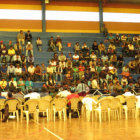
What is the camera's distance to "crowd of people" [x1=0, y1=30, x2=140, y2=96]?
1841 centimetres

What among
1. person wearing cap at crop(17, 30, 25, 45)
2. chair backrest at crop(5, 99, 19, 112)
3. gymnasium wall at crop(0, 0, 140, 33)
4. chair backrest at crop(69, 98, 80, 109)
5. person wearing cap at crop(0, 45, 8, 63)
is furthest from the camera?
gymnasium wall at crop(0, 0, 140, 33)

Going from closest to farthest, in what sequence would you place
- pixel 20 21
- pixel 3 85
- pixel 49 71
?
pixel 3 85 → pixel 49 71 → pixel 20 21

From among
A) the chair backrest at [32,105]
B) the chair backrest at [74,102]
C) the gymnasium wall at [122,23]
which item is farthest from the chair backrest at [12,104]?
the gymnasium wall at [122,23]

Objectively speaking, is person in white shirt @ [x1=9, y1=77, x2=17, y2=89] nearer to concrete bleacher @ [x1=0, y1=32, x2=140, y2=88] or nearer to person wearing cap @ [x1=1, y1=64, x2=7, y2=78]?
person wearing cap @ [x1=1, y1=64, x2=7, y2=78]

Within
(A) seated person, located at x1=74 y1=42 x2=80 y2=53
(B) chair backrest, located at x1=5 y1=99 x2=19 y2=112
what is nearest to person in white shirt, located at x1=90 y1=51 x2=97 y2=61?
(A) seated person, located at x1=74 y1=42 x2=80 y2=53

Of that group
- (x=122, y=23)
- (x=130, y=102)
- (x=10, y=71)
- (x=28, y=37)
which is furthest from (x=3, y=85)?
(x=122, y=23)

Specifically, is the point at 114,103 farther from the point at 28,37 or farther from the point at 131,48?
the point at 131,48

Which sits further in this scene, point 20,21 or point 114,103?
point 20,21

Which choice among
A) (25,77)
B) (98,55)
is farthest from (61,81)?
(98,55)

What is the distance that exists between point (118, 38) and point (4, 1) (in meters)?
9.61

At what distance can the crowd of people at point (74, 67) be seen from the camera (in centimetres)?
1841

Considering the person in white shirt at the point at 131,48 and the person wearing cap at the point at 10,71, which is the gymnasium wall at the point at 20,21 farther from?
the person in white shirt at the point at 131,48

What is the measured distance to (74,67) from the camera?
65.5 ft

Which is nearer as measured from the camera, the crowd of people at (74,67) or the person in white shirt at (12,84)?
the person in white shirt at (12,84)
